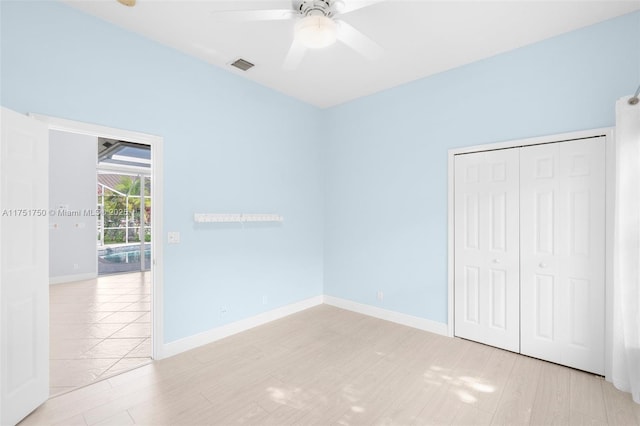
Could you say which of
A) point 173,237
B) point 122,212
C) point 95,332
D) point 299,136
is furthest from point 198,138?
point 122,212

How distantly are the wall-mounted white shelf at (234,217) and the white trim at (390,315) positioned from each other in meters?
1.61

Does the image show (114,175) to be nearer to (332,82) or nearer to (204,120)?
(204,120)

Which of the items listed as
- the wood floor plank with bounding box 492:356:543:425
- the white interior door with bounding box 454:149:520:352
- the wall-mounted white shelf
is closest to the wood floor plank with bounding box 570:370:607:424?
the wood floor plank with bounding box 492:356:543:425

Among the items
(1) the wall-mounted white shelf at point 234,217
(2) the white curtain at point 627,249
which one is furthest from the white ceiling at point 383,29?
(1) the wall-mounted white shelf at point 234,217

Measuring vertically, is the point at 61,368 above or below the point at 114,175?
below

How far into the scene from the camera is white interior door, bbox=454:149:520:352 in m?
3.08

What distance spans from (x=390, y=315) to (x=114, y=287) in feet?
17.5

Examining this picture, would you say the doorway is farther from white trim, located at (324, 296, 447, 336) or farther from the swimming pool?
white trim, located at (324, 296, 447, 336)

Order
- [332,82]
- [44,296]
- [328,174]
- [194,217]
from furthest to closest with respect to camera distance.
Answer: [328,174]
[332,82]
[194,217]
[44,296]

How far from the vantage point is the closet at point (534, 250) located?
266 cm

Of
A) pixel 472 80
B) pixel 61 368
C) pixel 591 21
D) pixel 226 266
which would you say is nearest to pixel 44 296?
pixel 61 368

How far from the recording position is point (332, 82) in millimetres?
3852

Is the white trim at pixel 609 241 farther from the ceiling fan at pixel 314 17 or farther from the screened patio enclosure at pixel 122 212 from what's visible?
the screened patio enclosure at pixel 122 212

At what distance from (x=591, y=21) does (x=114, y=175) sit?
879cm
